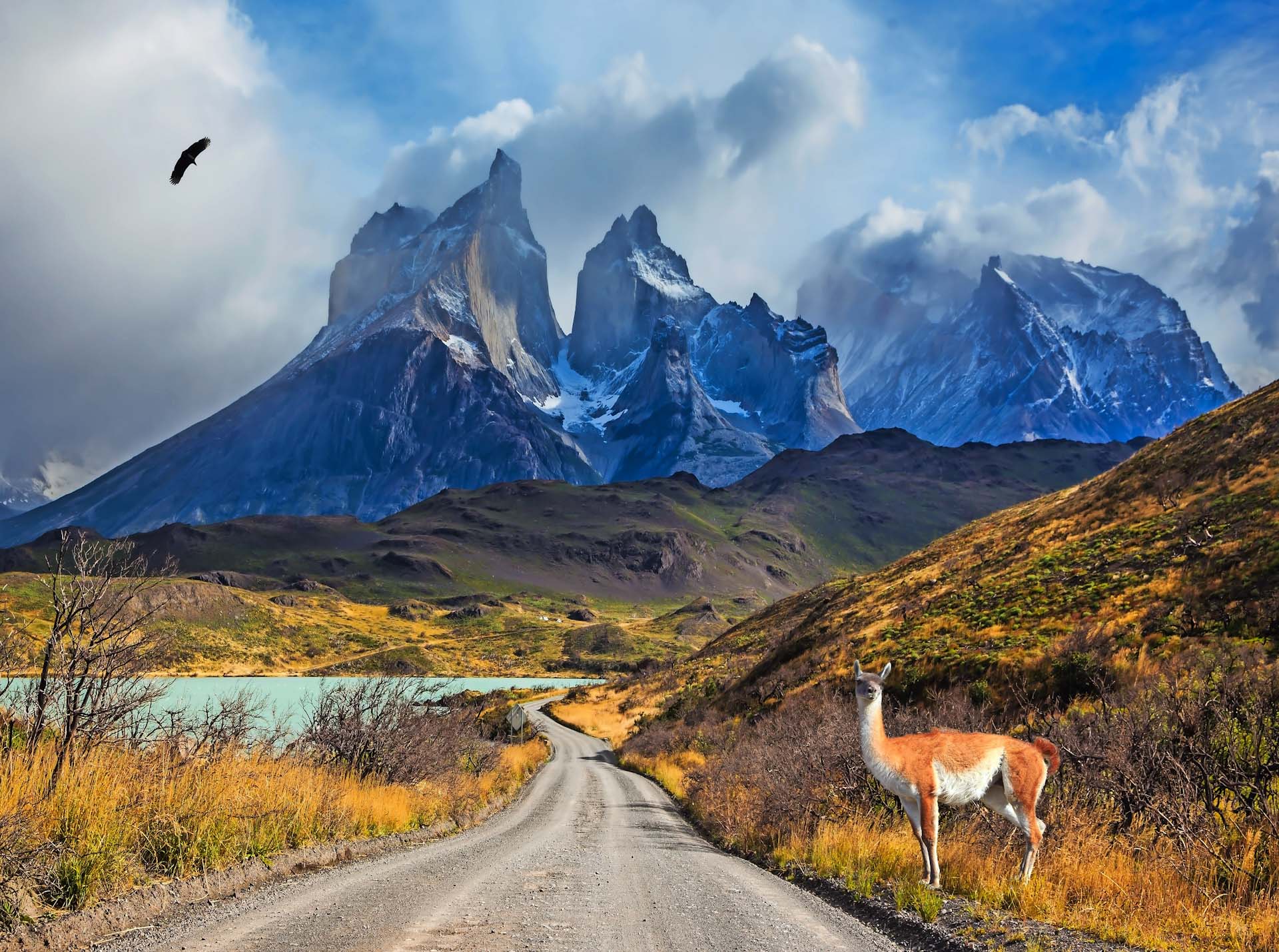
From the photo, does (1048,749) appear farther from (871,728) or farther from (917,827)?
(871,728)

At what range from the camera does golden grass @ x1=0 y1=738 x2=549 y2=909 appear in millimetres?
8086

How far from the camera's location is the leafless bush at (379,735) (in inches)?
747

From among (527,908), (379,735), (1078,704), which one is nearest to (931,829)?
(527,908)

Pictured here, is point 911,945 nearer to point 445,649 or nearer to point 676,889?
Answer: point 676,889

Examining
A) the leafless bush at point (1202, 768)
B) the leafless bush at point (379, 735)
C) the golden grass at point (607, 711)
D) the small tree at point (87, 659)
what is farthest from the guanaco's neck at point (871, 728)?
the golden grass at point (607, 711)

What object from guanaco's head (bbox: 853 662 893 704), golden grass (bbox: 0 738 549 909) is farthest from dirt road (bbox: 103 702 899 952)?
guanaco's head (bbox: 853 662 893 704)

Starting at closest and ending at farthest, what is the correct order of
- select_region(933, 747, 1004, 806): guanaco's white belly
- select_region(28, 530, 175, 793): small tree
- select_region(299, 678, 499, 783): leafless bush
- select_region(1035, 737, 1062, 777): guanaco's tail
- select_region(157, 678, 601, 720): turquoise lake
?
select_region(933, 747, 1004, 806): guanaco's white belly, select_region(1035, 737, 1062, 777): guanaco's tail, select_region(28, 530, 175, 793): small tree, select_region(299, 678, 499, 783): leafless bush, select_region(157, 678, 601, 720): turquoise lake

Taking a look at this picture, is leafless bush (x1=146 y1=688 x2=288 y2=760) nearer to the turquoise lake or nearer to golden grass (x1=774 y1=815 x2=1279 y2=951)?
golden grass (x1=774 y1=815 x2=1279 y2=951)

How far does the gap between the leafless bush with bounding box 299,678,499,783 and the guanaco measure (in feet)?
45.3

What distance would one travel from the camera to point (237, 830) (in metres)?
11.0

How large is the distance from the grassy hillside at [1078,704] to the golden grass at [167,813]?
8455 millimetres

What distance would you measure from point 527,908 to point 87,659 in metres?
6.91

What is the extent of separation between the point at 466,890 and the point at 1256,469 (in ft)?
137

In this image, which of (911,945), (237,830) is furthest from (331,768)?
(911,945)
